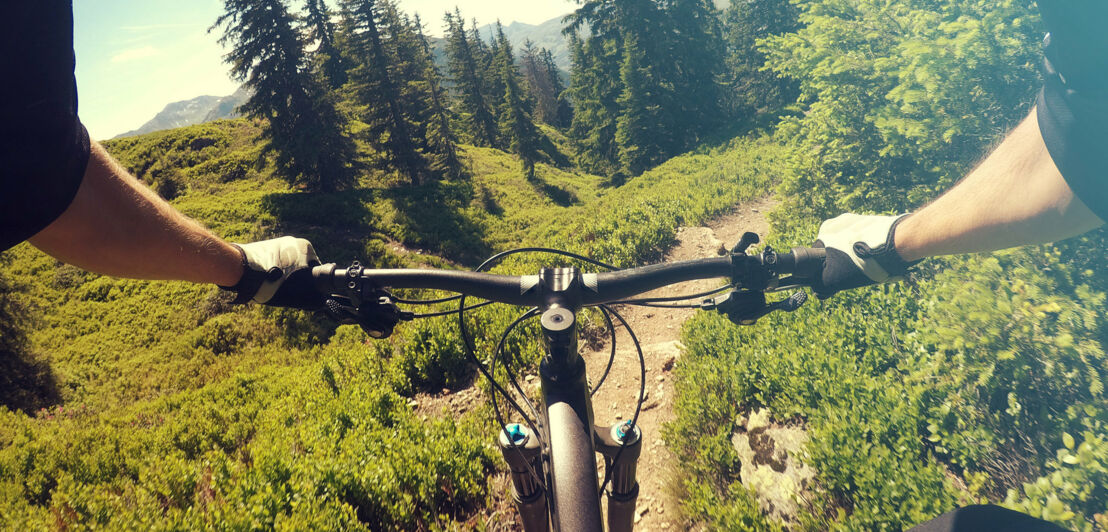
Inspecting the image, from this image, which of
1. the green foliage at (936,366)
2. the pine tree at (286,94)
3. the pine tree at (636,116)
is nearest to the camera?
the green foliage at (936,366)

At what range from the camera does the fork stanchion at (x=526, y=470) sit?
1966 mm

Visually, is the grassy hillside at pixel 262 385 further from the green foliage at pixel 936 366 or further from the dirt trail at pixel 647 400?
the green foliage at pixel 936 366

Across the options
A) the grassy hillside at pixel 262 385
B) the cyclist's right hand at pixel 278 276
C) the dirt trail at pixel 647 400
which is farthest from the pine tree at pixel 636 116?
the cyclist's right hand at pixel 278 276

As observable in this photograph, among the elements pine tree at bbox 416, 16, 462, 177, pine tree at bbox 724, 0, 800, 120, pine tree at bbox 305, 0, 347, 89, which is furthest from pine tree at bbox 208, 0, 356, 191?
pine tree at bbox 724, 0, 800, 120

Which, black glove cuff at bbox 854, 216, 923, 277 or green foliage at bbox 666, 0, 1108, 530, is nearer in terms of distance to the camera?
black glove cuff at bbox 854, 216, 923, 277

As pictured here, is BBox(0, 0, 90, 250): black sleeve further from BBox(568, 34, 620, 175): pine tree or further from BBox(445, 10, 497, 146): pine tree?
BBox(445, 10, 497, 146): pine tree

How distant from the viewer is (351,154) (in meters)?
23.1

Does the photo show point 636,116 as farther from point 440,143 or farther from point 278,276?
point 278,276

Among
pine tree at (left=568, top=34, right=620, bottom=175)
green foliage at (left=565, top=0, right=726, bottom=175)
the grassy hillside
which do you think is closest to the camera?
the grassy hillside

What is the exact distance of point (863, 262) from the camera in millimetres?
1947

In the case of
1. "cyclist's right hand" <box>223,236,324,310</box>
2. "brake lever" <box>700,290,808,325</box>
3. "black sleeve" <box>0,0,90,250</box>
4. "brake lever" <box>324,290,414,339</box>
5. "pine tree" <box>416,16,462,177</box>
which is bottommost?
"brake lever" <box>700,290,808,325</box>

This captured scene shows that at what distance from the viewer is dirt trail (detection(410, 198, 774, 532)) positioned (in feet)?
14.5

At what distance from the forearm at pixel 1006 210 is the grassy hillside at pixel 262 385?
13.3 ft

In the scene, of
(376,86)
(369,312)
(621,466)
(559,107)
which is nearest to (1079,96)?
(621,466)
